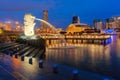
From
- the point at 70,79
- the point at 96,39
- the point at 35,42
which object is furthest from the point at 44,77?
the point at 96,39

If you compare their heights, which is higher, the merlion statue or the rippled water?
the merlion statue

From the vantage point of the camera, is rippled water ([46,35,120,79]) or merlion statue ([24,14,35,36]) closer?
rippled water ([46,35,120,79])

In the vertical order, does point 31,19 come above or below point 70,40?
above

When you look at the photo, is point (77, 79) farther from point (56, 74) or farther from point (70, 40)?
point (70, 40)

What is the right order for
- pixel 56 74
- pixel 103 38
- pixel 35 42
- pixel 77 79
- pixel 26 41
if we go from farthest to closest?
pixel 103 38
pixel 26 41
pixel 35 42
pixel 56 74
pixel 77 79

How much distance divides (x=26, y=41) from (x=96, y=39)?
6701cm

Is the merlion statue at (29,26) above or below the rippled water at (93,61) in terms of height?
above

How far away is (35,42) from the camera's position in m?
66.8

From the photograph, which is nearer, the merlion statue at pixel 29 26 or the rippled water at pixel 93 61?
the rippled water at pixel 93 61

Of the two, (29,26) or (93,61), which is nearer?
(93,61)

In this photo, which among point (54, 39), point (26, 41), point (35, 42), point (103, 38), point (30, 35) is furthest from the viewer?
point (103, 38)

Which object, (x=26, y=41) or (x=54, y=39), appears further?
(x=54, y=39)

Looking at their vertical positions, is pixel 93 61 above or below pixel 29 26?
below

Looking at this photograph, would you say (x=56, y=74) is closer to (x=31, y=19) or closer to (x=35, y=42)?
(x=35, y=42)
